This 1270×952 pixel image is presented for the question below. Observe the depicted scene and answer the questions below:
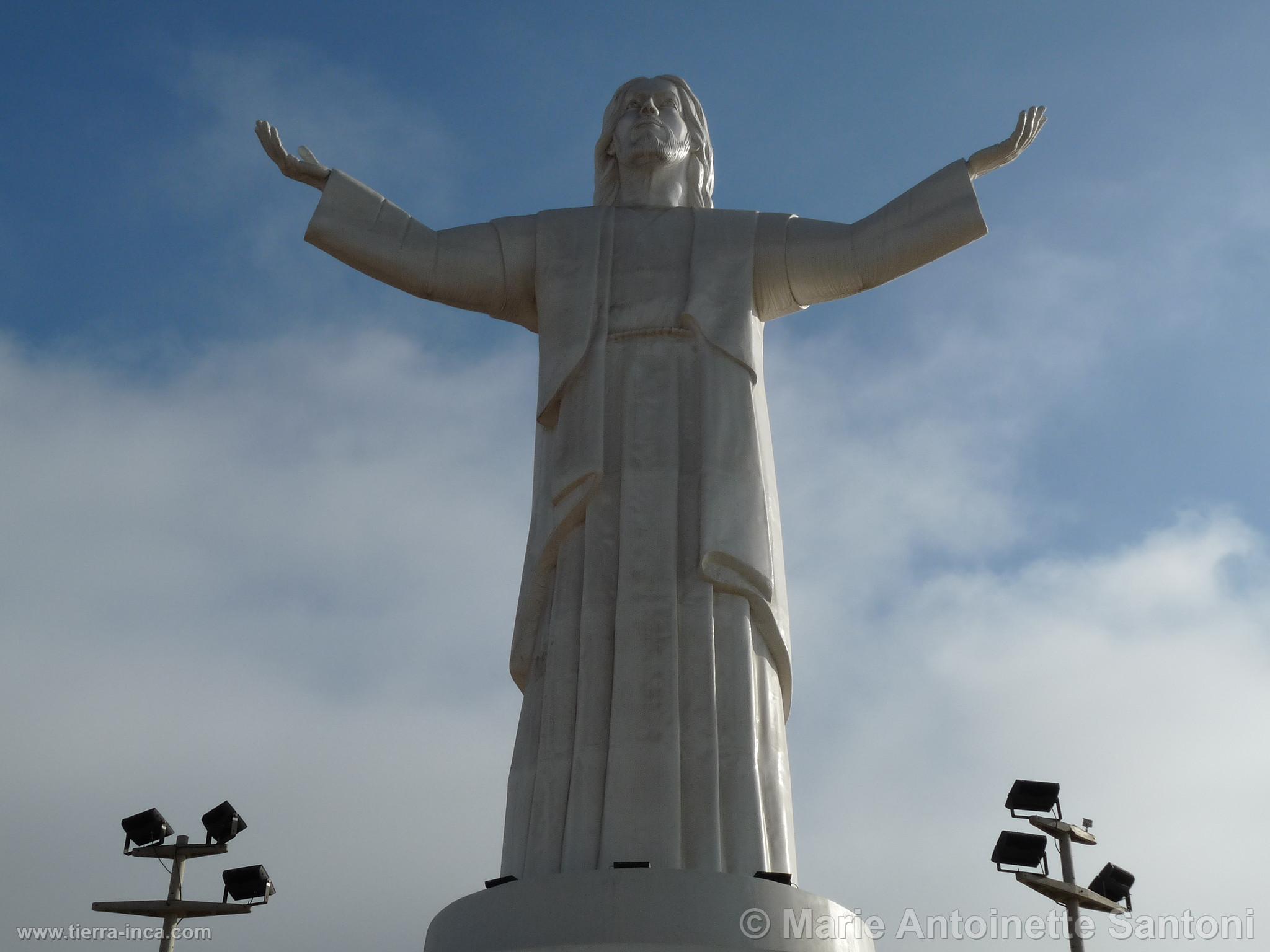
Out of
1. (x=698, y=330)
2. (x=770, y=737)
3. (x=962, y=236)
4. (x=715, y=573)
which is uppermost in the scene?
(x=962, y=236)

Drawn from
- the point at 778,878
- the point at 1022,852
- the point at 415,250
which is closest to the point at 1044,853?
the point at 1022,852

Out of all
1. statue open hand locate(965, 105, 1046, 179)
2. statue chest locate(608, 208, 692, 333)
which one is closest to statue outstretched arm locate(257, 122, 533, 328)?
statue chest locate(608, 208, 692, 333)

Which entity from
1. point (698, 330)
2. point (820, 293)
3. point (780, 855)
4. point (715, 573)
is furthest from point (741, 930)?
point (820, 293)

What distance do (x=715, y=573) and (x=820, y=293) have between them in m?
2.32

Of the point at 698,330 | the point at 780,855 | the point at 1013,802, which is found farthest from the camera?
the point at 1013,802

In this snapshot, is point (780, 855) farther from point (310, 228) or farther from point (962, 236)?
point (310, 228)

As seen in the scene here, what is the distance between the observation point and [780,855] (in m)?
7.88

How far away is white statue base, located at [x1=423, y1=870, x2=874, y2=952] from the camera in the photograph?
6875 millimetres

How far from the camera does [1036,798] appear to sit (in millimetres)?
10719

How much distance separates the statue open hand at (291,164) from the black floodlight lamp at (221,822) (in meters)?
4.11

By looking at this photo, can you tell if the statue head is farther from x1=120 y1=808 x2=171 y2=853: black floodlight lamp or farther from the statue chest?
x1=120 y1=808 x2=171 y2=853: black floodlight lamp

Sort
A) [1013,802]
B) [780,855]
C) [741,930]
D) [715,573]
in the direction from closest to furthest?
1. [741,930]
2. [780,855]
3. [715,573]
4. [1013,802]

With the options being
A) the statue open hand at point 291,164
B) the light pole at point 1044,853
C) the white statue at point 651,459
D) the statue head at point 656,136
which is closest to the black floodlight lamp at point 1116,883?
the light pole at point 1044,853

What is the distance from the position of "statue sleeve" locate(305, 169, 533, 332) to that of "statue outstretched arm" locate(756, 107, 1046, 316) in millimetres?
1679
